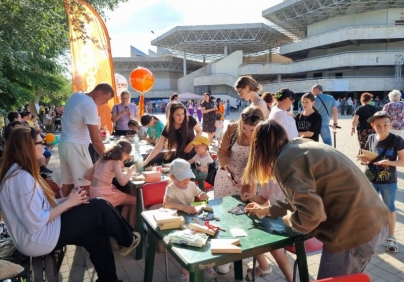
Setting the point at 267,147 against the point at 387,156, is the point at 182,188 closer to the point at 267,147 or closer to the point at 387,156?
the point at 267,147

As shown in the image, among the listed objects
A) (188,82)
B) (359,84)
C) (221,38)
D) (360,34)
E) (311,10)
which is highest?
(311,10)

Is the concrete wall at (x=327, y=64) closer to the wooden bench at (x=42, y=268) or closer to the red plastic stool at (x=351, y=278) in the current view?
the red plastic stool at (x=351, y=278)

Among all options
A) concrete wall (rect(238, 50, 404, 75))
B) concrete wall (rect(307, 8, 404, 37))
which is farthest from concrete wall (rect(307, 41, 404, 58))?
concrete wall (rect(307, 8, 404, 37))

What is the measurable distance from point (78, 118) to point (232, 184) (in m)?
2.09

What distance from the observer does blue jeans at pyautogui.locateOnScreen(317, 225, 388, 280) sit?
6.23 ft

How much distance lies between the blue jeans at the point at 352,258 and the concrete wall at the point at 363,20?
39.4m

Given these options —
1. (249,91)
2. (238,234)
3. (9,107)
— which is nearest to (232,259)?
(238,234)

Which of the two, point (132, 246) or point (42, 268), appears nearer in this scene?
point (42, 268)

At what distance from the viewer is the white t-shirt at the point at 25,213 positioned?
2.30m

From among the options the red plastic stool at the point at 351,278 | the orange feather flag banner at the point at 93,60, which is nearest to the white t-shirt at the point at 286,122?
the red plastic stool at the point at 351,278

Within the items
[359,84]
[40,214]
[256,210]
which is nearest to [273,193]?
[256,210]

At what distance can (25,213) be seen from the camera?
229 centimetres

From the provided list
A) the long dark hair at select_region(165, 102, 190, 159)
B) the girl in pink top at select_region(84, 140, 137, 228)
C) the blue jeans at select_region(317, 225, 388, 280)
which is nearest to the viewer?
the blue jeans at select_region(317, 225, 388, 280)

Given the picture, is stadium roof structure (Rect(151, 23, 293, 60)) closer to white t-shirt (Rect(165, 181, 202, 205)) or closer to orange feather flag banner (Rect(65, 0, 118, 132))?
orange feather flag banner (Rect(65, 0, 118, 132))
